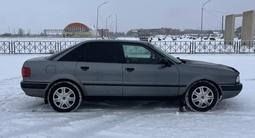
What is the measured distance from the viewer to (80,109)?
7.64 metres

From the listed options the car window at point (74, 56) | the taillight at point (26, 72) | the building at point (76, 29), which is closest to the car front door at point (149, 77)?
the car window at point (74, 56)

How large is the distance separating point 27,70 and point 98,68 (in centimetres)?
142

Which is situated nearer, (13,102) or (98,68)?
(98,68)

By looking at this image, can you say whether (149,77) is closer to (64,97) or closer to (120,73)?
(120,73)

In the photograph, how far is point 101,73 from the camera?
7215 mm

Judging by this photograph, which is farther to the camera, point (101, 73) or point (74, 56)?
point (74, 56)

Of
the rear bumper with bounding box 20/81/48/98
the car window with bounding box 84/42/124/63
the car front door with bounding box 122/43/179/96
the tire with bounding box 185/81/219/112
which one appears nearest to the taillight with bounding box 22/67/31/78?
the rear bumper with bounding box 20/81/48/98

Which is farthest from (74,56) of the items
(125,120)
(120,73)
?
(125,120)

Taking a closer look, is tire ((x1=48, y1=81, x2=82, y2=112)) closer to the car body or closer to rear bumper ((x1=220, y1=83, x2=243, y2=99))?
the car body

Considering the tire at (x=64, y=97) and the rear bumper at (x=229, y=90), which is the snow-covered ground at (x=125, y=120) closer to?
the tire at (x=64, y=97)

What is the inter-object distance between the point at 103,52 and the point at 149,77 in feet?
3.48

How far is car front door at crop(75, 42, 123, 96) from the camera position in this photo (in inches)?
284

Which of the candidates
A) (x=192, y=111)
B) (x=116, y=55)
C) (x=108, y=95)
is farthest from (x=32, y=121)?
(x=192, y=111)

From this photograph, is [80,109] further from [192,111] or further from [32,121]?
[192,111]
